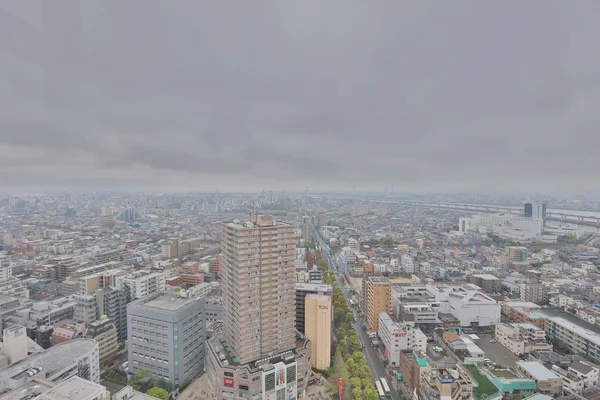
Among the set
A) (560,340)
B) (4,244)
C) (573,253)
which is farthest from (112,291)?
(573,253)

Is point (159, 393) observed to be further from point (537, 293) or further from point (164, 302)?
point (537, 293)

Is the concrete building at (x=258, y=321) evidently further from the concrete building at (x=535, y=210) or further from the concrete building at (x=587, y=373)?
the concrete building at (x=535, y=210)

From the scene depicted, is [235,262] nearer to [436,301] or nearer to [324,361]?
[324,361]

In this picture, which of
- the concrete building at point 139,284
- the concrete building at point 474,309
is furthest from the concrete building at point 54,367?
the concrete building at point 474,309

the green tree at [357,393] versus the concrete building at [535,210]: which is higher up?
the concrete building at [535,210]

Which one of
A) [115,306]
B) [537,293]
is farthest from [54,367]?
[537,293]

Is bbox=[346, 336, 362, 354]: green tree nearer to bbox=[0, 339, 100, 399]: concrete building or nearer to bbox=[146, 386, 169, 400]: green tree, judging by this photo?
bbox=[146, 386, 169, 400]: green tree
